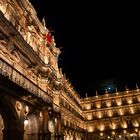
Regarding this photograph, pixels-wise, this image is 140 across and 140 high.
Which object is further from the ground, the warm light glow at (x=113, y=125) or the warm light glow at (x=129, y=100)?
the warm light glow at (x=129, y=100)

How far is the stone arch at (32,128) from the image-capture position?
19.1m

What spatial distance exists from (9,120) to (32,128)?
16.3 ft

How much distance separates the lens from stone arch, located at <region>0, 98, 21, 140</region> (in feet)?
46.9

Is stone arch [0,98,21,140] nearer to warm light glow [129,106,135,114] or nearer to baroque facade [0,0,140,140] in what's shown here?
baroque facade [0,0,140,140]

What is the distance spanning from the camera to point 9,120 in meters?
15.0

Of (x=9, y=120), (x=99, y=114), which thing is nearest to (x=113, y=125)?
(x=99, y=114)

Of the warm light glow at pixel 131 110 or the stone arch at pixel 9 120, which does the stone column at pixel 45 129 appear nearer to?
the stone arch at pixel 9 120

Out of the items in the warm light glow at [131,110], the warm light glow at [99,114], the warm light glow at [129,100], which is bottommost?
the warm light glow at [99,114]

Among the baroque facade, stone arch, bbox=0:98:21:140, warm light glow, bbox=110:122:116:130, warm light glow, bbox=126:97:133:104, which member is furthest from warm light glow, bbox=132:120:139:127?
stone arch, bbox=0:98:21:140

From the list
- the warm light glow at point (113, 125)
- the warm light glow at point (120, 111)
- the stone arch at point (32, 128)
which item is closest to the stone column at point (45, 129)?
the stone arch at point (32, 128)

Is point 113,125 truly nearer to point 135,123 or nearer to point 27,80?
point 135,123

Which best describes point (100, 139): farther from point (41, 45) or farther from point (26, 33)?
point (26, 33)

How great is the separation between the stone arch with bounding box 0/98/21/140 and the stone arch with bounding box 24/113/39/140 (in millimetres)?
4004

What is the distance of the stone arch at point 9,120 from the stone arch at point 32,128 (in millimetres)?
4004
